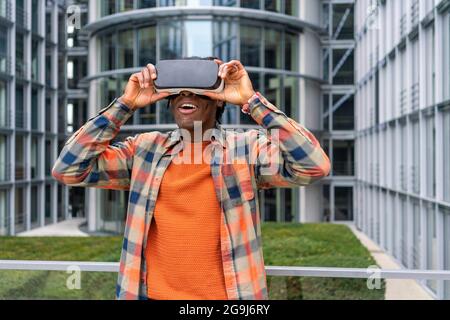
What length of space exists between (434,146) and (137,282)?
653 centimetres

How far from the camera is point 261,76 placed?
1157 centimetres

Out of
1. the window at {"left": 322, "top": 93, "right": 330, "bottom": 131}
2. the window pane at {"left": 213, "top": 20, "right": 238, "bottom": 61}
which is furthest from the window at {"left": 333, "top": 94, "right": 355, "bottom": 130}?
the window pane at {"left": 213, "top": 20, "right": 238, "bottom": 61}

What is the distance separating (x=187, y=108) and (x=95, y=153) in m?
0.27

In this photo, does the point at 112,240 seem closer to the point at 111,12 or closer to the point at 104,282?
the point at 104,282

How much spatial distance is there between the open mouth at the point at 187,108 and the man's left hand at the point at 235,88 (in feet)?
0.20

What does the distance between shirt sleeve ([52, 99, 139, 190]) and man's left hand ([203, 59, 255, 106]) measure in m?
0.26

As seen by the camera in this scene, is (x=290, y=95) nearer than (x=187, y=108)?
No

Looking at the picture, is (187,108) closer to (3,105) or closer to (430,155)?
(430,155)

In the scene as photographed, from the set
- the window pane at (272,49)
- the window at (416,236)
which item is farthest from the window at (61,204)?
the window at (416,236)

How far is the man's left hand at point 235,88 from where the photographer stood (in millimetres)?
1302

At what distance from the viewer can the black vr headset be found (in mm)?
1274

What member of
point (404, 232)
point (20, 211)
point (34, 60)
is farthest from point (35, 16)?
point (404, 232)

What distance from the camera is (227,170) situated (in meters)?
1.36

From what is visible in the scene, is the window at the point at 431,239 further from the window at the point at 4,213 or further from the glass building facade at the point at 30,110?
the window at the point at 4,213
